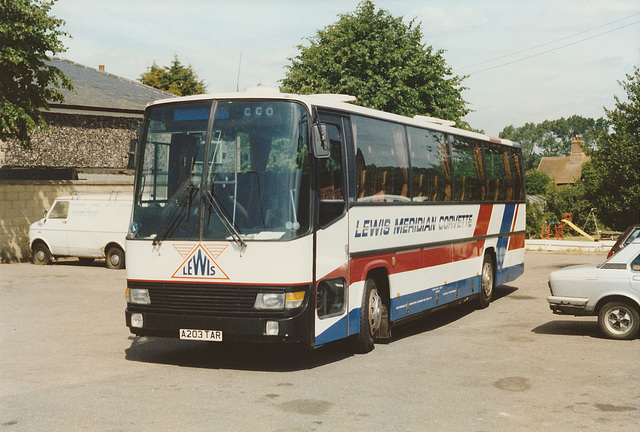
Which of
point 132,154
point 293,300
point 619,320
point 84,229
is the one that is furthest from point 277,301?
point 84,229

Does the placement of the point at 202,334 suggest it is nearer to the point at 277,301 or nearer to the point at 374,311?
the point at 277,301

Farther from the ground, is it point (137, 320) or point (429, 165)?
point (429, 165)

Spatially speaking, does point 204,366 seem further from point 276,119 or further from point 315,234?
point 276,119

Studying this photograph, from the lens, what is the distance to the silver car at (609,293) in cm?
1198

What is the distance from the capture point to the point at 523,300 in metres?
17.8

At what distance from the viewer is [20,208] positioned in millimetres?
28469

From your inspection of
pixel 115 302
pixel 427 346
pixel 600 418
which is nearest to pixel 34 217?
pixel 115 302

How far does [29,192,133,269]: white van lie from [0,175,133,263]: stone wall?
1523 millimetres

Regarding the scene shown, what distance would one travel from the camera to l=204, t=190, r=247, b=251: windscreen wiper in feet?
30.2

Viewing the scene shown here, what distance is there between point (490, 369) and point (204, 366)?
3444mm

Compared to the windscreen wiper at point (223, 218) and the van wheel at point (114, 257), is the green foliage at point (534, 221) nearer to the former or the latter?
the van wheel at point (114, 257)

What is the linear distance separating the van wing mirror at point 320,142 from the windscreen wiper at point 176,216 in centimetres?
Result: 150

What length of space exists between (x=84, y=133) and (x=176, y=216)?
2717cm

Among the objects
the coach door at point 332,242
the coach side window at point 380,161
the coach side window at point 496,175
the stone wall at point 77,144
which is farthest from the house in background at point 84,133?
the coach door at point 332,242
